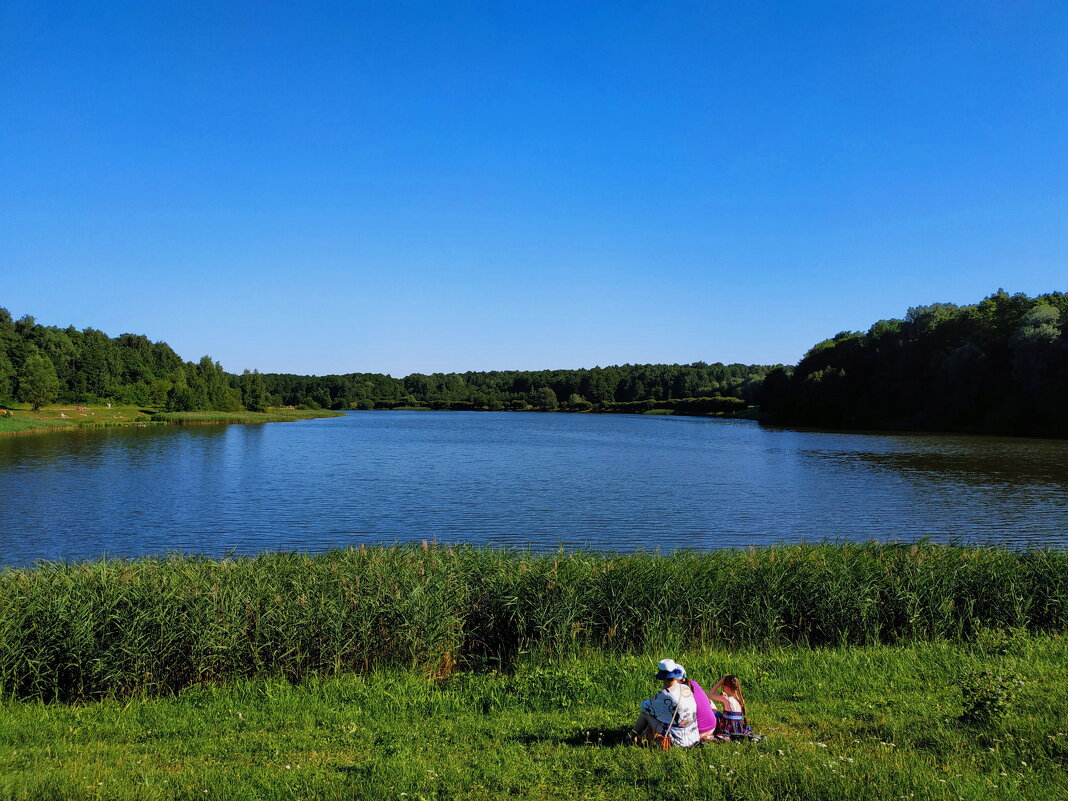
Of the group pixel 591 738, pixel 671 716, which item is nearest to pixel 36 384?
pixel 591 738

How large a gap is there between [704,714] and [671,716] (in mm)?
501

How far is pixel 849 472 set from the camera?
149 ft

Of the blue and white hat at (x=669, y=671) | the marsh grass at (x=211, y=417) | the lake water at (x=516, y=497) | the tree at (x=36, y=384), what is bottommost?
the lake water at (x=516, y=497)

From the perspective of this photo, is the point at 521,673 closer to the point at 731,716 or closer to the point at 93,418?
the point at 731,716

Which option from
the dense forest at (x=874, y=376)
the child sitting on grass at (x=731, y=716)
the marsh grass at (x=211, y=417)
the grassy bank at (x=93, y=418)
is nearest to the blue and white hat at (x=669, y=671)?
the child sitting on grass at (x=731, y=716)

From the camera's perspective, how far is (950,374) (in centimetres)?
8212

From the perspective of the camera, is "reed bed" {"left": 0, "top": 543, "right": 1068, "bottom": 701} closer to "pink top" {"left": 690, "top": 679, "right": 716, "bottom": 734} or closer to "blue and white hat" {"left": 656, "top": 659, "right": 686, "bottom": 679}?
"pink top" {"left": 690, "top": 679, "right": 716, "bottom": 734}

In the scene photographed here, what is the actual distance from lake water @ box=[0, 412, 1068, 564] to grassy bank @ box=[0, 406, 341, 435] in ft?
81.2

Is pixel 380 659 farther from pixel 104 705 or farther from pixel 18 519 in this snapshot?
pixel 18 519

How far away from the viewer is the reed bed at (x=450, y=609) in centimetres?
998

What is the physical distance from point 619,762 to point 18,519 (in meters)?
28.3

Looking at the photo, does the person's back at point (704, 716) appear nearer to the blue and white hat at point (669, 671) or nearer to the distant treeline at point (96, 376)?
the blue and white hat at point (669, 671)

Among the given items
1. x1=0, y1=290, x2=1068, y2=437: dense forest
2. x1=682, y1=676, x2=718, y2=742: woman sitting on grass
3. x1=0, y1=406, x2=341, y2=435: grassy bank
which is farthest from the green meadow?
x1=0, y1=406, x2=341, y2=435: grassy bank

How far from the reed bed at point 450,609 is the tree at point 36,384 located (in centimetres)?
10530
